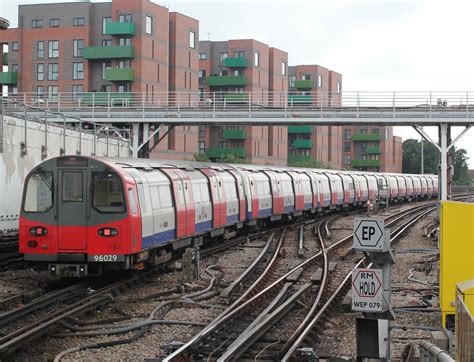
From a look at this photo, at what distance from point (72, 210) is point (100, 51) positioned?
4756 cm

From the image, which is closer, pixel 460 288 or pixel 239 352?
pixel 460 288

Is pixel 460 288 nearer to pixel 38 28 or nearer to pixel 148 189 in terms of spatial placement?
pixel 148 189

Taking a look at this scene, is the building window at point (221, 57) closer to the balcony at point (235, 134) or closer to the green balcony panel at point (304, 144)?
the balcony at point (235, 134)

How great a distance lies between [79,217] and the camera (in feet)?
49.8

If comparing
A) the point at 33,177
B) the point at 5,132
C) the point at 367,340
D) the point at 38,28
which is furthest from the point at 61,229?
the point at 38,28

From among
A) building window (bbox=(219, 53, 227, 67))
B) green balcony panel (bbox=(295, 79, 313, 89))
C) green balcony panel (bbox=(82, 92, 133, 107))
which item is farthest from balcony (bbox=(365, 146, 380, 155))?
green balcony panel (bbox=(82, 92, 133, 107))

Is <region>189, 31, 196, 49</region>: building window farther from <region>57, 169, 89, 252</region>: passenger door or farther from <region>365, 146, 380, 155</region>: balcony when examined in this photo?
<region>57, 169, 89, 252</region>: passenger door

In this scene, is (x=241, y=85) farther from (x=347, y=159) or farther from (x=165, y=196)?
(x=165, y=196)

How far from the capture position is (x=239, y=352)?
9.98 metres

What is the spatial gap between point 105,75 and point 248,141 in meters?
21.2

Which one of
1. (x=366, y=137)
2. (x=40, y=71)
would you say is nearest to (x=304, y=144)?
(x=366, y=137)

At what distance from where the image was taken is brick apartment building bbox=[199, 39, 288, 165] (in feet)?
253

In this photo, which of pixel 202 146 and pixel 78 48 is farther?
pixel 202 146

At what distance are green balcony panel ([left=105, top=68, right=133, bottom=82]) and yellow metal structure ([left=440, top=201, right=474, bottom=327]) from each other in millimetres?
48929
